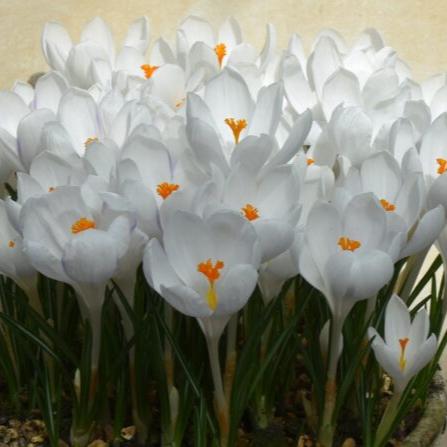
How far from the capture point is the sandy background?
7.86ft

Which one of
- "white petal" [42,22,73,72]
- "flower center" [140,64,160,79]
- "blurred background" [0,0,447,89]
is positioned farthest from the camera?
"blurred background" [0,0,447,89]

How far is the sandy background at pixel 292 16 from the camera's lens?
239cm

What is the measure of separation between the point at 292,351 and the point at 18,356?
1.12 ft

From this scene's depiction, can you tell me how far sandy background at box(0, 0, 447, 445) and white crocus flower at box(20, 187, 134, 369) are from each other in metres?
1.42

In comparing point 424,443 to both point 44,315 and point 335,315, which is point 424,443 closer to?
point 335,315

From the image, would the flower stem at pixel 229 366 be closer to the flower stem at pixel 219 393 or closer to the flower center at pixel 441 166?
the flower stem at pixel 219 393

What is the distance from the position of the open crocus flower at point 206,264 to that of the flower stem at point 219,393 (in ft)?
0.14

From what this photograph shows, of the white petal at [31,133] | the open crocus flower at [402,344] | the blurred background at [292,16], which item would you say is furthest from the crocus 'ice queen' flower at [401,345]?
the blurred background at [292,16]

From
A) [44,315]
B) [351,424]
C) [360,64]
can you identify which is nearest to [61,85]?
[44,315]

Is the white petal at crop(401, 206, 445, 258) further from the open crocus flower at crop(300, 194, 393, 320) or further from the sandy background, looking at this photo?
the sandy background

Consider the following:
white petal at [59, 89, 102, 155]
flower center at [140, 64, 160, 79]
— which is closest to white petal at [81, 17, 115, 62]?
flower center at [140, 64, 160, 79]

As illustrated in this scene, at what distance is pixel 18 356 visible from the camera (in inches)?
49.4

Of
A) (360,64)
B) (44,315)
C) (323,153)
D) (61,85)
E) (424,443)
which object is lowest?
(424,443)

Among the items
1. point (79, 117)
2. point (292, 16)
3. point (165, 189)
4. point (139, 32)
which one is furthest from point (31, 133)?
point (292, 16)
